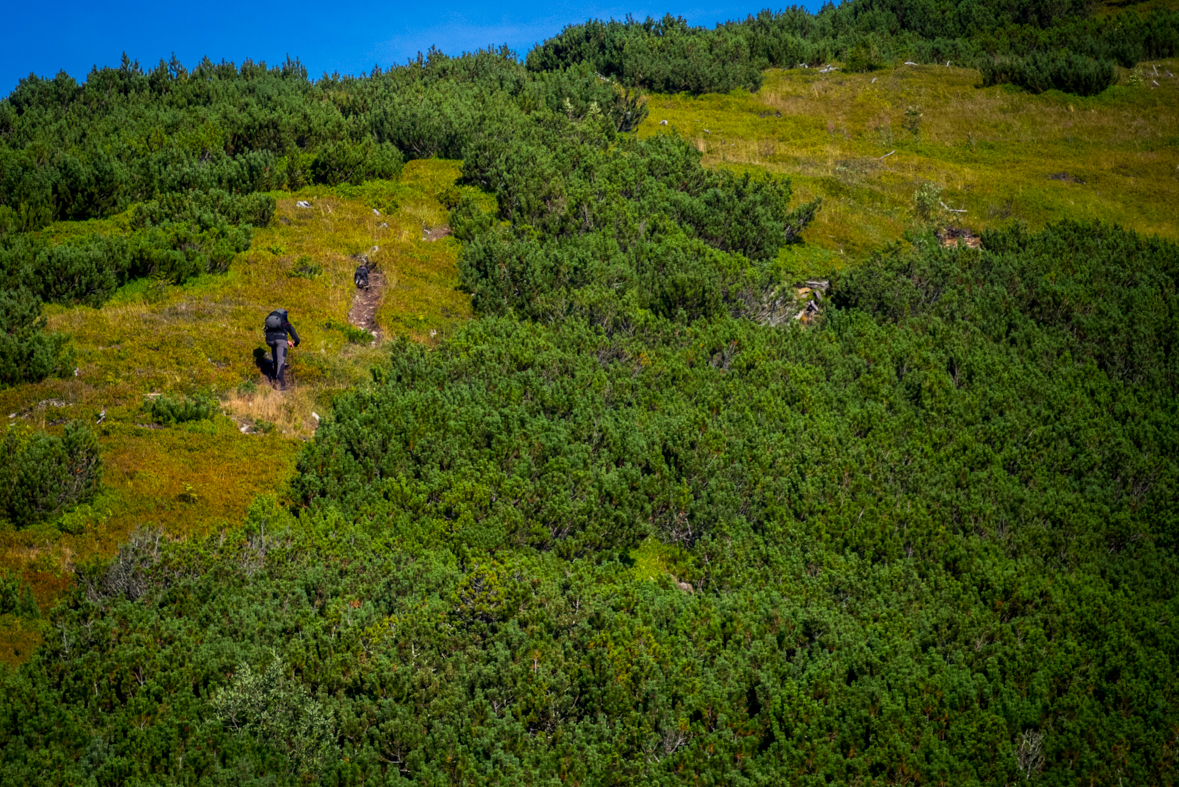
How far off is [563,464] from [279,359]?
17.9 feet

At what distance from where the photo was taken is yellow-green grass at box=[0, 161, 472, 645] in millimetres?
11891

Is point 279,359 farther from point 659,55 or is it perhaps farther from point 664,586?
point 659,55

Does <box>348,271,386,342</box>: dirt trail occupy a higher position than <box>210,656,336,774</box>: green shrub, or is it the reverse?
<box>348,271,386,342</box>: dirt trail

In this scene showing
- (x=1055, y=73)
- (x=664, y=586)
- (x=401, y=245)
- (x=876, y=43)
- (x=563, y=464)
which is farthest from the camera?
(x=876, y=43)

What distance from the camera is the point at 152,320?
17000 millimetres

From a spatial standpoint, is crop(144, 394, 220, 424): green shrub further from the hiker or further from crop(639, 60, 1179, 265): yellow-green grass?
crop(639, 60, 1179, 265): yellow-green grass

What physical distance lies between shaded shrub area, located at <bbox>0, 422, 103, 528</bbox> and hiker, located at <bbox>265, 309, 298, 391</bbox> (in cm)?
365

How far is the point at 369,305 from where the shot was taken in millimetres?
19469

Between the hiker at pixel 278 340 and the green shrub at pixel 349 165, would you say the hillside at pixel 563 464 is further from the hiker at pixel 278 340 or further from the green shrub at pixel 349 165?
the hiker at pixel 278 340

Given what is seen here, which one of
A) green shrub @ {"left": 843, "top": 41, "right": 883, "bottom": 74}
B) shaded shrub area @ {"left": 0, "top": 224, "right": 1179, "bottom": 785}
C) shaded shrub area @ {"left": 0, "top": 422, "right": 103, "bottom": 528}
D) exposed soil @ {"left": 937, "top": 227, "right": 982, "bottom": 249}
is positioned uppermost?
green shrub @ {"left": 843, "top": 41, "right": 883, "bottom": 74}

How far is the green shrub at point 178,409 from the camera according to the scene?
1423 cm

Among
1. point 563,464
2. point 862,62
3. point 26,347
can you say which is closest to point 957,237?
point 563,464

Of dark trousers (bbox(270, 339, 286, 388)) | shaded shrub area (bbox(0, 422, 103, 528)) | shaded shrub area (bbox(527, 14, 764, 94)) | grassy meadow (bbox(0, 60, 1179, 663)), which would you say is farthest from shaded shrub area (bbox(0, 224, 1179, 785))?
shaded shrub area (bbox(527, 14, 764, 94))

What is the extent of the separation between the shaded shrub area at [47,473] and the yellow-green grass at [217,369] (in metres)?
0.24
